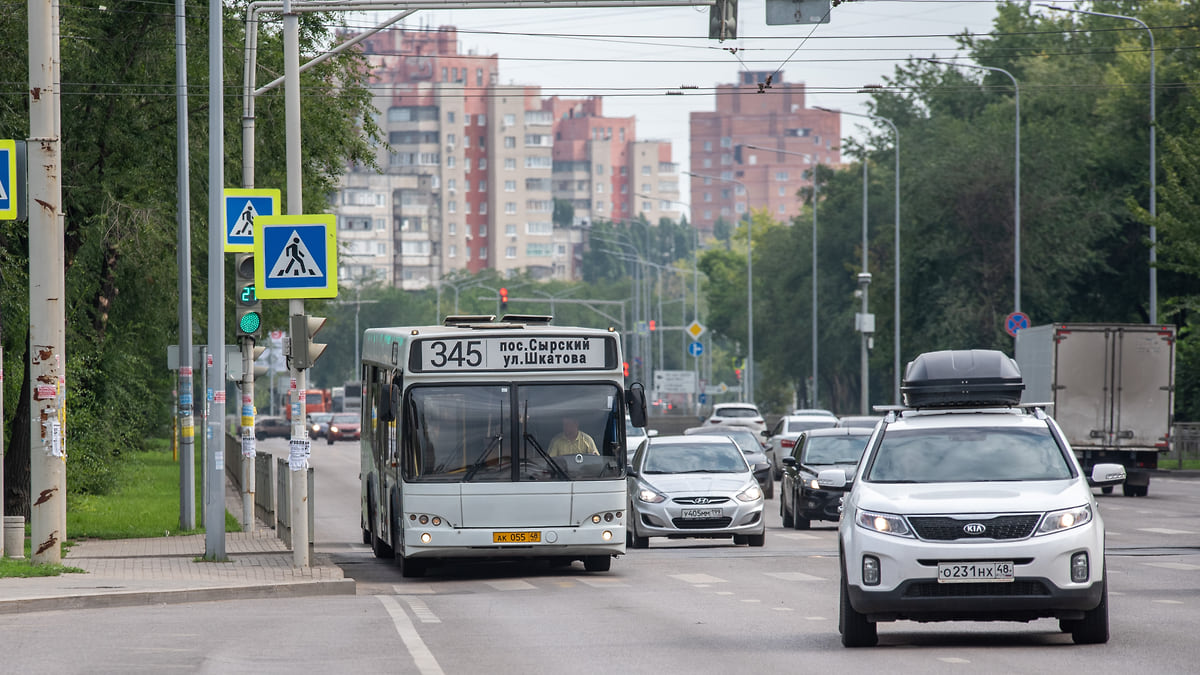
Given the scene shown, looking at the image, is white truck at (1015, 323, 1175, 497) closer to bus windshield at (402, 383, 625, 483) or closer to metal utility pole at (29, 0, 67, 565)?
bus windshield at (402, 383, 625, 483)

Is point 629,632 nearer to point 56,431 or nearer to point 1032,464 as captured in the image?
point 1032,464

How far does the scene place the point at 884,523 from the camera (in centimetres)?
1257

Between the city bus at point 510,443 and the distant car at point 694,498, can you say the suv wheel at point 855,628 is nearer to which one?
the city bus at point 510,443

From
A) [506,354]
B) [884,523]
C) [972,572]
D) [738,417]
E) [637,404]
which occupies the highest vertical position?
[506,354]

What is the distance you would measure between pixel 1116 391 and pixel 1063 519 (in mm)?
27268

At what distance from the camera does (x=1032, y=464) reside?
13.3 m

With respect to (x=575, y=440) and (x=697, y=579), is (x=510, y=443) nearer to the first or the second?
(x=575, y=440)

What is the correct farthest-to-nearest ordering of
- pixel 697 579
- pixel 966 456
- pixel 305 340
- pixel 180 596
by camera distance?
pixel 305 340
pixel 697 579
pixel 180 596
pixel 966 456

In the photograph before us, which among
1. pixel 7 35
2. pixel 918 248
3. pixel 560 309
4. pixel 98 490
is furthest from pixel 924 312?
pixel 560 309

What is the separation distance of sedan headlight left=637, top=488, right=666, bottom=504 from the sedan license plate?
13.0 meters

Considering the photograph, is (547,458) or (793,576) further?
(547,458)

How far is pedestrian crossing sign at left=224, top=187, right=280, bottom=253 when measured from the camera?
79.0 feet

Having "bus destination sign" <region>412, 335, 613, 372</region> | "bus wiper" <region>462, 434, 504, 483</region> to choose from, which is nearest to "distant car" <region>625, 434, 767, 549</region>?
"bus destination sign" <region>412, 335, 613, 372</region>

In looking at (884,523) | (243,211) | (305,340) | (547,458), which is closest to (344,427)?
(243,211)
